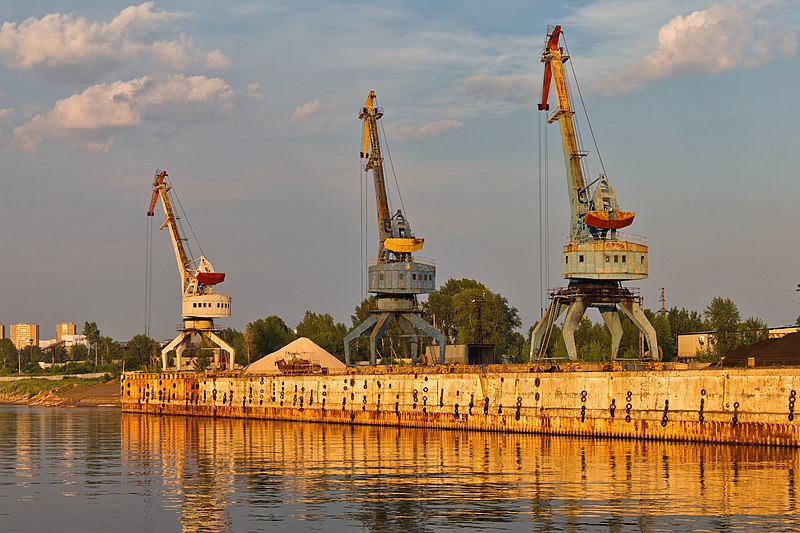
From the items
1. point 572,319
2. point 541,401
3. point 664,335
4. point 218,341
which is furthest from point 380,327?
point 541,401

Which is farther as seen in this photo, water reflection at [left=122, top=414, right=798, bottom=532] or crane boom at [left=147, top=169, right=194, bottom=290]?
crane boom at [left=147, top=169, right=194, bottom=290]

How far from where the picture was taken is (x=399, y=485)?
181 ft

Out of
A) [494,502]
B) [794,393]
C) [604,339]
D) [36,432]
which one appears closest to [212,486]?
[494,502]

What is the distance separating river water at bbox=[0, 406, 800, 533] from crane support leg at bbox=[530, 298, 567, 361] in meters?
23.8

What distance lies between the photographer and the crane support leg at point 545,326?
10925 centimetres

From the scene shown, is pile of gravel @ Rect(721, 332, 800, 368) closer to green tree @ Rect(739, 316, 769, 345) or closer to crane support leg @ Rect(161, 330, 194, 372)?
green tree @ Rect(739, 316, 769, 345)

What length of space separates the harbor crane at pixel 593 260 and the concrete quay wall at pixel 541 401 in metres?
12.7

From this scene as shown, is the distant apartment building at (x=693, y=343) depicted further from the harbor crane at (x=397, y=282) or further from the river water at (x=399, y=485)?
the river water at (x=399, y=485)

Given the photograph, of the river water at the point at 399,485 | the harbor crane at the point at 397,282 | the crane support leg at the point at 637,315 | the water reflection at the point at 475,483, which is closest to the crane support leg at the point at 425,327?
the harbor crane at the point at 397,282

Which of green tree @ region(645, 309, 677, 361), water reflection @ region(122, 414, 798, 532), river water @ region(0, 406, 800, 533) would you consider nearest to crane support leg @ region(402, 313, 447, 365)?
green tree @ region(645, 309, 677, 361)

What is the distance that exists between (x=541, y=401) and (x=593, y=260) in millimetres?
19347

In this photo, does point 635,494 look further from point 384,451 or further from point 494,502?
point 384,451

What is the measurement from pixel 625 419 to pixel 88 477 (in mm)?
35914

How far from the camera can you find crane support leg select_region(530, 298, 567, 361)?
109 metres
